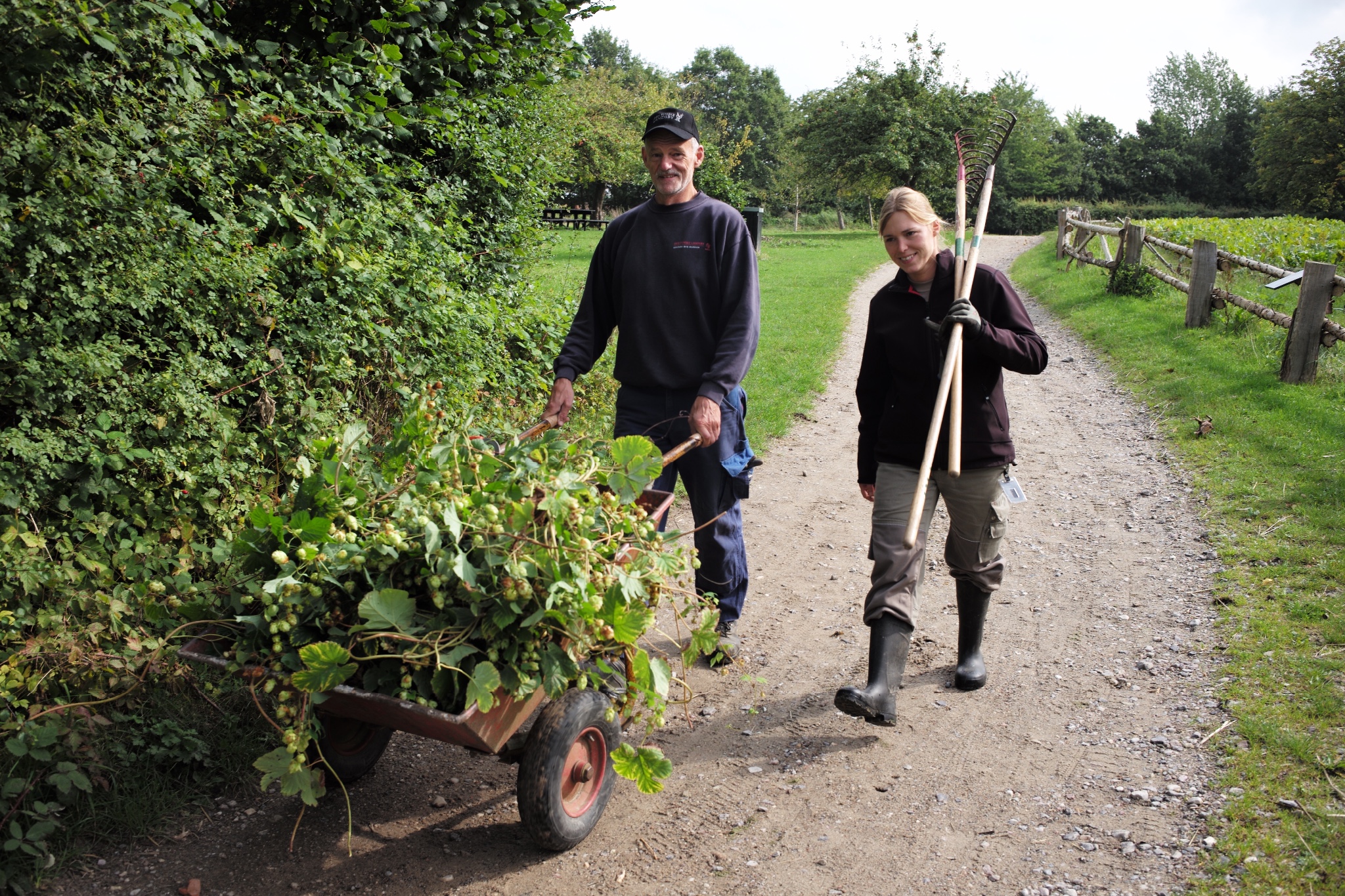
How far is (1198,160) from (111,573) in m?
70.4

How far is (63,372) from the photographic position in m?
3.21

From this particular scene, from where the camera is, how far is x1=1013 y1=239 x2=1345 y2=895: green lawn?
9.60ft

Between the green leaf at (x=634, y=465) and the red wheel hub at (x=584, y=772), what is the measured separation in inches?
32.2

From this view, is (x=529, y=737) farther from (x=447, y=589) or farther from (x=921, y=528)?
(x=921, y=528)

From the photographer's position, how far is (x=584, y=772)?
9.72ft

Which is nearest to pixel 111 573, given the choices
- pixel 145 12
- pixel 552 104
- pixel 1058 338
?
pixel 145 12

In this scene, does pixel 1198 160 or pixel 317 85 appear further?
pixel 1198 160

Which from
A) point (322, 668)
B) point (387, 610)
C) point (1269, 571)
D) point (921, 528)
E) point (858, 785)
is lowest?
point (858, 785)

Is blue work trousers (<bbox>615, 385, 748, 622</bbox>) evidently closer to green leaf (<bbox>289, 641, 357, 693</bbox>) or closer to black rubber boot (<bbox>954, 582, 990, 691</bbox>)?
black rubber boot (<bbox>954, 582, 990, 691</bbox>)

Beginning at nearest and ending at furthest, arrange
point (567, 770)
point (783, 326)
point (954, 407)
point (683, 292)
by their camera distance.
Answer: point (567, 770) → point (954, 407) → point (683, 292) → point (783, 326)

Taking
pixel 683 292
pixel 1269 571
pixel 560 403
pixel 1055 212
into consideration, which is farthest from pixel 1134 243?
pixel 1055 212

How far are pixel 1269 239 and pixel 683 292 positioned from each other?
1708 centimetres

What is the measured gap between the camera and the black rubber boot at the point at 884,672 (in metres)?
3.44

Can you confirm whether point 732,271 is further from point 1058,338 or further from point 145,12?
point 1058,338
